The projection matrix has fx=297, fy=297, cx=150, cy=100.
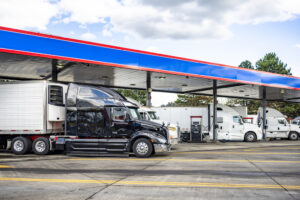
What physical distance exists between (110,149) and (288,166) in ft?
22.9

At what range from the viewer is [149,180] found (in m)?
7.76

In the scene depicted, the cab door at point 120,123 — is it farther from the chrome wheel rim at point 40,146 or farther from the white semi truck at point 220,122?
the white semi truck at point 220,122

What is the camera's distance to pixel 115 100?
1309 centimetres

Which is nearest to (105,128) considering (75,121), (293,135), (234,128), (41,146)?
(75,121)

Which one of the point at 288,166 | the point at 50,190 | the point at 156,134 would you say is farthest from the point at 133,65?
the point at 50,190

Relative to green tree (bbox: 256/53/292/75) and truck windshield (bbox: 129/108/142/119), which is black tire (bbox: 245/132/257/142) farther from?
green tree (bbox: 256/53/292/75)

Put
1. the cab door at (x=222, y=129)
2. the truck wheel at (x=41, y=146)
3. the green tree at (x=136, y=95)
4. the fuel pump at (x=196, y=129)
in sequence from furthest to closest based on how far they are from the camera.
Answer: the green tree at (x=136, y=95) → the cab door at (x=222, y=129) → the fuel pump at (x=196, y=129) → the truck wheel at (x=41, y=146)

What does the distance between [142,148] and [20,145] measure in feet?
18.6

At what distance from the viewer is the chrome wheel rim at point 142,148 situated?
12672mm

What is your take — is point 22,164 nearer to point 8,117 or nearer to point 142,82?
point 8,117

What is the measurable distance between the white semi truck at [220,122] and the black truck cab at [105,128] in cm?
1016

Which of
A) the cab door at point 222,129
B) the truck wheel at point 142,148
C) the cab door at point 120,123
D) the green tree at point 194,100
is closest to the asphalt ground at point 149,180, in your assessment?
the truck wheel at point 142,148

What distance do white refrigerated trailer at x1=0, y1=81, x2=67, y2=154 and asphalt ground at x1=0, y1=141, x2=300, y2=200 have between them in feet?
8.35

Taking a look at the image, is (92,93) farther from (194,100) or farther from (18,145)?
(194,100)
